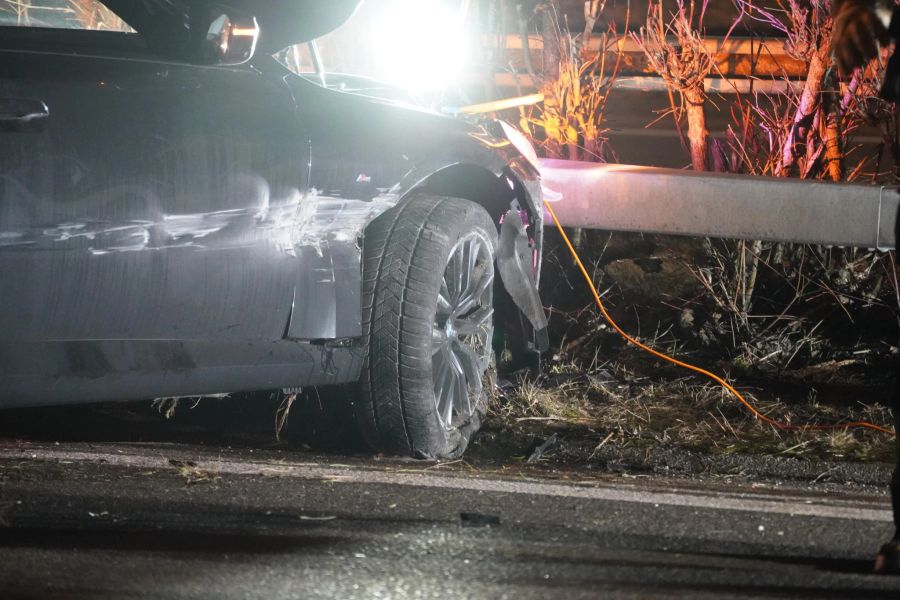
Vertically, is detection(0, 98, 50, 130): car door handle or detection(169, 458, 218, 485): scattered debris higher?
detection(0, 98, 50, 130): car door handle

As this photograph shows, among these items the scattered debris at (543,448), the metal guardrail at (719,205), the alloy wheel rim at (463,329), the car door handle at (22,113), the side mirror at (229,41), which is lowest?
the scattered debris at (543,448)

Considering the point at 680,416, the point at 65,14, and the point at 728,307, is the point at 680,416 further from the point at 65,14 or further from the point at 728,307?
the point at 65,14

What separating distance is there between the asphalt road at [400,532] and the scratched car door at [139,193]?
1.57 ft

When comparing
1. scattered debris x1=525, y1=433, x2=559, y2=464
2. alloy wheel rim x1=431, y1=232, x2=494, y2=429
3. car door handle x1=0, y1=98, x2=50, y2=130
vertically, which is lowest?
scattered debris x1=525, y1=433, x2=559, y2=464

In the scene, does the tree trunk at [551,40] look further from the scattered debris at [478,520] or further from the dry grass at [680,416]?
the scattered debris at [478,520]

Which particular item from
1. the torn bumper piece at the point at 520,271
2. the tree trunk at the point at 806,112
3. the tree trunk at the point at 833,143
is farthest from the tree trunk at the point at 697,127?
the torn bumper piece at the point at 520,271

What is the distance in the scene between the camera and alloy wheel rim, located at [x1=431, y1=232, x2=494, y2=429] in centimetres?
428

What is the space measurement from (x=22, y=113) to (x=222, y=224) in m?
0.64

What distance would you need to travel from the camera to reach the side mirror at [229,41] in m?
3.54

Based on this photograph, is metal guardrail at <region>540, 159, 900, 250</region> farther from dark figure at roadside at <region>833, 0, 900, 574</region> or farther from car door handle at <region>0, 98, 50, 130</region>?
car door handle at <region>0, 98, 50, 130</region>

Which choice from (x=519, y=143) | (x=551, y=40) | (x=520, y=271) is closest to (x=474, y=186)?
(x=519, y=143)

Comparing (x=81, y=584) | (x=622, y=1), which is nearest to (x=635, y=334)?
(x=81, y=584)

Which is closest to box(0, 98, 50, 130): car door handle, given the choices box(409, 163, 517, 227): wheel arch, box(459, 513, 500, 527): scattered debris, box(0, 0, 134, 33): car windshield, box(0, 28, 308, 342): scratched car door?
box(0, 28, 308, 342): scratched car door

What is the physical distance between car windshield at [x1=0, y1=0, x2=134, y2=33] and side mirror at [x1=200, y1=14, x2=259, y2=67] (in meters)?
0.63
